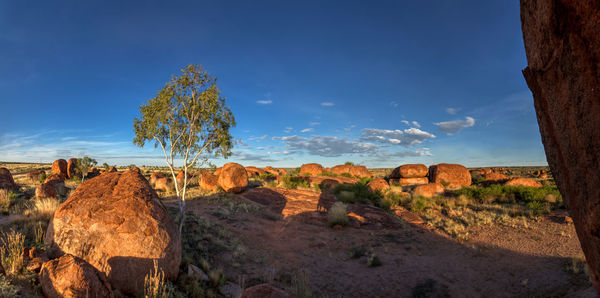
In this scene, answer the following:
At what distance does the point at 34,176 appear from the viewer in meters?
29.2

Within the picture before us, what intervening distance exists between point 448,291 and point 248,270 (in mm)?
6035

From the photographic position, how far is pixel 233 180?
63.4 feet

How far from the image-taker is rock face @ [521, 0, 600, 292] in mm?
2451

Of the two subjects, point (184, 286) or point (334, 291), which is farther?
point (334, 291)

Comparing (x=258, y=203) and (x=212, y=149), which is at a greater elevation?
(x=212, y=149)

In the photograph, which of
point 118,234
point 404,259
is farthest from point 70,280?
point 404,259

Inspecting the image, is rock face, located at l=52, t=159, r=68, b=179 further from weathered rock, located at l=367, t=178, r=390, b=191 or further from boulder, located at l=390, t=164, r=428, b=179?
boulder, located at l=390, t=164, r=428, b=179

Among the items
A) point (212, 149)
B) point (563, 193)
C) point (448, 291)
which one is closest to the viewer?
point (563, 193)

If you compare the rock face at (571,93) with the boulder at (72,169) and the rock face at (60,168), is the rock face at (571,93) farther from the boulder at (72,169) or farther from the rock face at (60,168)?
the rock face at (60,168)

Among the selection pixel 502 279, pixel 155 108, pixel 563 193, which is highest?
pixel 155 108

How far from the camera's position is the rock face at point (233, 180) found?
19.2m

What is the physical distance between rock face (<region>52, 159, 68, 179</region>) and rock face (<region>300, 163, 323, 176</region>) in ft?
95.9

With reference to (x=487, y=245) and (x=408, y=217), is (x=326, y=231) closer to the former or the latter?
(x=408, y=217)

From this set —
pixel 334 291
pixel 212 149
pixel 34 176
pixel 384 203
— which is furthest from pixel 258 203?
pixel 34 176
